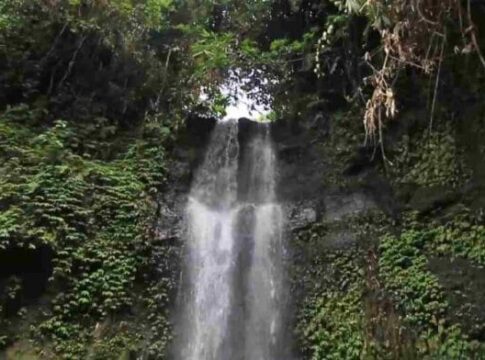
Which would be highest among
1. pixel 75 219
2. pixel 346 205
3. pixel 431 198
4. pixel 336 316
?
pixel 346 205

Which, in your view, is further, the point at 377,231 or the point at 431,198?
the point at 377,231

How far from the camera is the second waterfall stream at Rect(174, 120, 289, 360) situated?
325 inches

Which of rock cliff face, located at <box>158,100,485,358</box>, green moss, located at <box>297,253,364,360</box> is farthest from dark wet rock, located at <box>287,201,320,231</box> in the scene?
green moss, located at <box>297,253,364,360</box>

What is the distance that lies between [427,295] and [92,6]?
25.8 feet

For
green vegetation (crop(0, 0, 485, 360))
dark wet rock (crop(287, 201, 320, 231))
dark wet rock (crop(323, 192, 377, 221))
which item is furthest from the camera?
dark wet rock (crop(287, 201, 320, 231))

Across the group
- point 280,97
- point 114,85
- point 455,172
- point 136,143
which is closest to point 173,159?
point 136,143

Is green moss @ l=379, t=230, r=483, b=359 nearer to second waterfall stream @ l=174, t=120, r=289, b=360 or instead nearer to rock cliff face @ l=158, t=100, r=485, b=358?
rock cliff face @ l=158, t=100, r=485, b=358

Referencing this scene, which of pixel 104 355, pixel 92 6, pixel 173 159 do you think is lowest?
pixel 104 355

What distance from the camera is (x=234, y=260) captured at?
9.13 meters

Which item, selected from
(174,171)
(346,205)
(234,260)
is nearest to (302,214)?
(346,205)

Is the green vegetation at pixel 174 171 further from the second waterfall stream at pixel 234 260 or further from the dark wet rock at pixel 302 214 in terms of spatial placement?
the second waterfall stream at pixel 234 260

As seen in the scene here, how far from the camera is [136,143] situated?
1055cm

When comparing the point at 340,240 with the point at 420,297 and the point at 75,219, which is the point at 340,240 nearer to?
the point at 420,297

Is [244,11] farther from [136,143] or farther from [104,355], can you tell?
[104,355]
